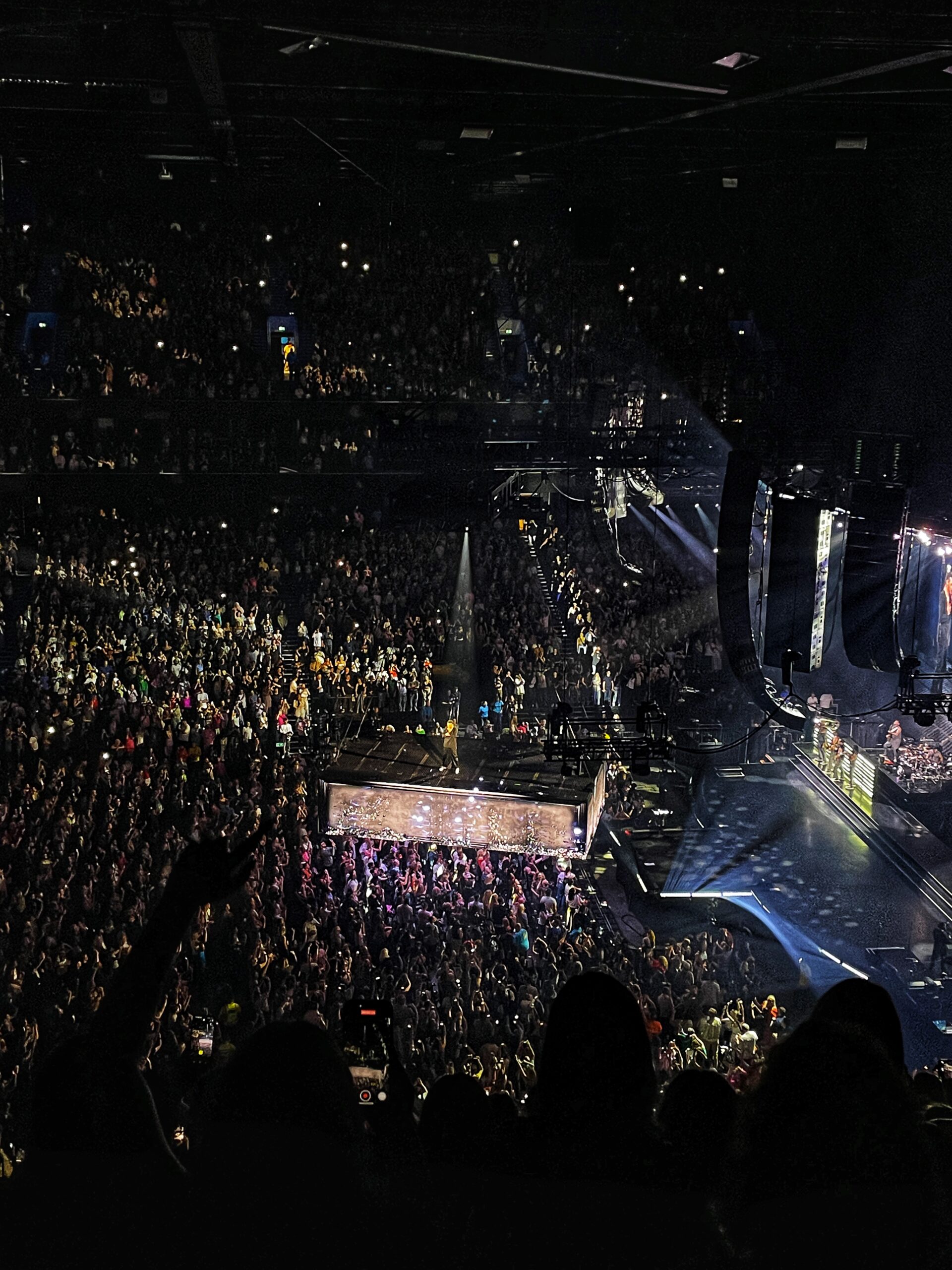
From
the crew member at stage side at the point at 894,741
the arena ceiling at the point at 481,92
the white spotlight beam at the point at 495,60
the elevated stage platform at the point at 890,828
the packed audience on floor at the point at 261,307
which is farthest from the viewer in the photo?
the packed audience on floor at the point at 261,307

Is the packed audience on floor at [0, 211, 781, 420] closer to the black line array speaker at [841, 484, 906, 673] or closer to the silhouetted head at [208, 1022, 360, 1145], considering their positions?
the black line array speaker at [841, 484, 906, 673]

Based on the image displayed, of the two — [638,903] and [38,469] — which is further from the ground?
[38,469]

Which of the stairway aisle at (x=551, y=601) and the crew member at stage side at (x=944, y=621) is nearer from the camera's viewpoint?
the crew member at stage side at (x=944, y=621)

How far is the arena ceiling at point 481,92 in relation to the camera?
12.5ft

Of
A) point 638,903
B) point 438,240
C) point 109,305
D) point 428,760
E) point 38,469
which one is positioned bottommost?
point 638,903

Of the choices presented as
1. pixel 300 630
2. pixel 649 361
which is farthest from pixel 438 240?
pixel 300 630

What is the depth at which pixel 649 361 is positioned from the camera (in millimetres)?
14352

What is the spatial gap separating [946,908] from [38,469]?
11.5 meters

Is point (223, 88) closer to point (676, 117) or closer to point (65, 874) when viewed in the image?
point (676, 117)

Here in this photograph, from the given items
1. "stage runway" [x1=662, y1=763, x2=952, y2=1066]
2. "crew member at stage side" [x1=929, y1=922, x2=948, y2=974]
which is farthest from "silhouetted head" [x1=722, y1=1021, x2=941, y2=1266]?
"crew member at stage side" [x1=929, y1=922, x2=948, y2=974]

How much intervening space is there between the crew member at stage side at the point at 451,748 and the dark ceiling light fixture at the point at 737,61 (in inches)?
237

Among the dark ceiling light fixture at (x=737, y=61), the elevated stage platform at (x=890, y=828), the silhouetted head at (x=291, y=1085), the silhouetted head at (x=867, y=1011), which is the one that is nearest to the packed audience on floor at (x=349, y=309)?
the elevated stage platform at (x=890, y=828)

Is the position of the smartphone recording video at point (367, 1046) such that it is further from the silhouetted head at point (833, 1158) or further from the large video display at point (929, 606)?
the large video display at point (929, 606)

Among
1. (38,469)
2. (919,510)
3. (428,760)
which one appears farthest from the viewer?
(38,469)
